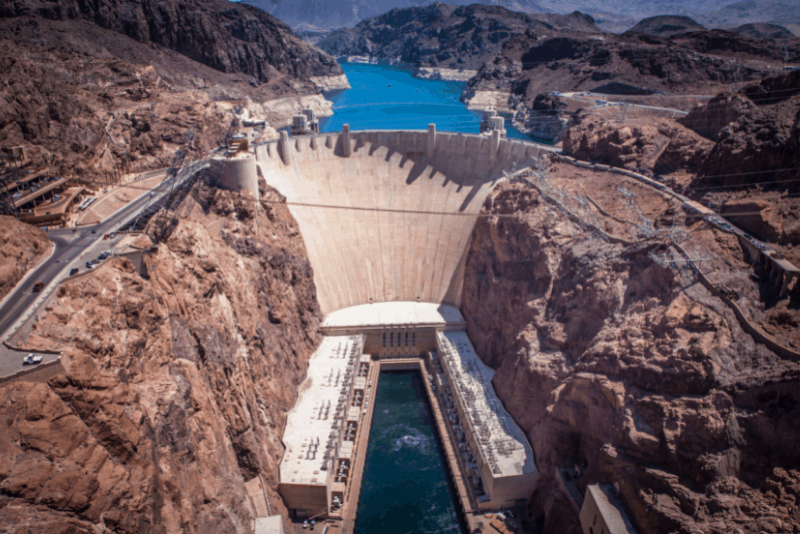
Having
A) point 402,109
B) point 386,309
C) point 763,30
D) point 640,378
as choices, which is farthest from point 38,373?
point 763,30

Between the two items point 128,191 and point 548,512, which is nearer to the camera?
point 548,512

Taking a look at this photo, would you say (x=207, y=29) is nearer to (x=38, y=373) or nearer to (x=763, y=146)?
(x=763, y=146)

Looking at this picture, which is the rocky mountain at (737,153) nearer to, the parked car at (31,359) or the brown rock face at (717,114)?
the brown rock face at (717,114)

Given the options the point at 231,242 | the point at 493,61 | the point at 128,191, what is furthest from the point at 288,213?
the point at 493,61

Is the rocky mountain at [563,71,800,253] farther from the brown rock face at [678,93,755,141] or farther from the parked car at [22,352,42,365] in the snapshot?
the parked car at [22,352,42,365]

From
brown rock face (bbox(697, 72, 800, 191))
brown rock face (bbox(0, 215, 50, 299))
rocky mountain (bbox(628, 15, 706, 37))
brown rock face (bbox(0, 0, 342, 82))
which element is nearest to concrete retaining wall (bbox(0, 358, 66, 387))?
brown rock face (bbox(0, 215, 50, 299))

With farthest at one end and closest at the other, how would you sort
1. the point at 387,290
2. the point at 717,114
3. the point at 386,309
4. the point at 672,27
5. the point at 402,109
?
the point at 672,27 < the point at 402,109 < the point at 387,290 < the point at 386,309 < the point at 717,114

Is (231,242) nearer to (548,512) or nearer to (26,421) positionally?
(26,421)
